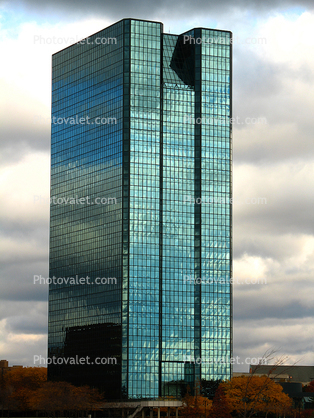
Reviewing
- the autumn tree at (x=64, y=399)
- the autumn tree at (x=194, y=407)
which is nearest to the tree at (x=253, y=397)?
the autumn tree at (x=194, y=407)

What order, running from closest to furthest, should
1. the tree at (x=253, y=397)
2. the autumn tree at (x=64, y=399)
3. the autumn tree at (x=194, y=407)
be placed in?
the autumn tree at (x=194, y=407) → the tree at (x=253, y=397) → the autumn tree at (x=64, y=399)

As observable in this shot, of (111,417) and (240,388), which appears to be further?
(111,417)

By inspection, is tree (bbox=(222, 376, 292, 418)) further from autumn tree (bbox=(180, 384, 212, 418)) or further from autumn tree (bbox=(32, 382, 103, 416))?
autumn tree (bbox=(32, 382, 103, 416))

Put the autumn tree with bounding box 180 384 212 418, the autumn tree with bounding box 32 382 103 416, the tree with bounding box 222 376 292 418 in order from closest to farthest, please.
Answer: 1. the autumn tree with bounding box 180 384 212 418
2. the tree with bounding box 222 376 292 418
3. the autumn tree with bounding box 32 382 103 416

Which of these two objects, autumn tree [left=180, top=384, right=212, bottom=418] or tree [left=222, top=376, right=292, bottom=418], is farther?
tree [left=222, top=376, right=292, bottom=418]

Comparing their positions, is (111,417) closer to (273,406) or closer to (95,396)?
(95,396)

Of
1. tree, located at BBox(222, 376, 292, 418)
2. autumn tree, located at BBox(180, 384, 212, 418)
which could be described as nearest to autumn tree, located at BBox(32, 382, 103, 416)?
autumn tree, located at BBox(180, 384, 212, 418)

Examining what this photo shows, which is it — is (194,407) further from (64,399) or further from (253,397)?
(64,399)

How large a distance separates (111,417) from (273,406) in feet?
156

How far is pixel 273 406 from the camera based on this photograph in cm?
17700

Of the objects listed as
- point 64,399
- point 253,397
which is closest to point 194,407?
point 253,397

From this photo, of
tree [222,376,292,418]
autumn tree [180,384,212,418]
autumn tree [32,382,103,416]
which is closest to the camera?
autumn tree [180,384,212,418]

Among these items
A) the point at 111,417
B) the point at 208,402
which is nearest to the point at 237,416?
the point at 208,402

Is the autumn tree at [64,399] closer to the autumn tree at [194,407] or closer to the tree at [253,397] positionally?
the autumn tree at [194,407]
